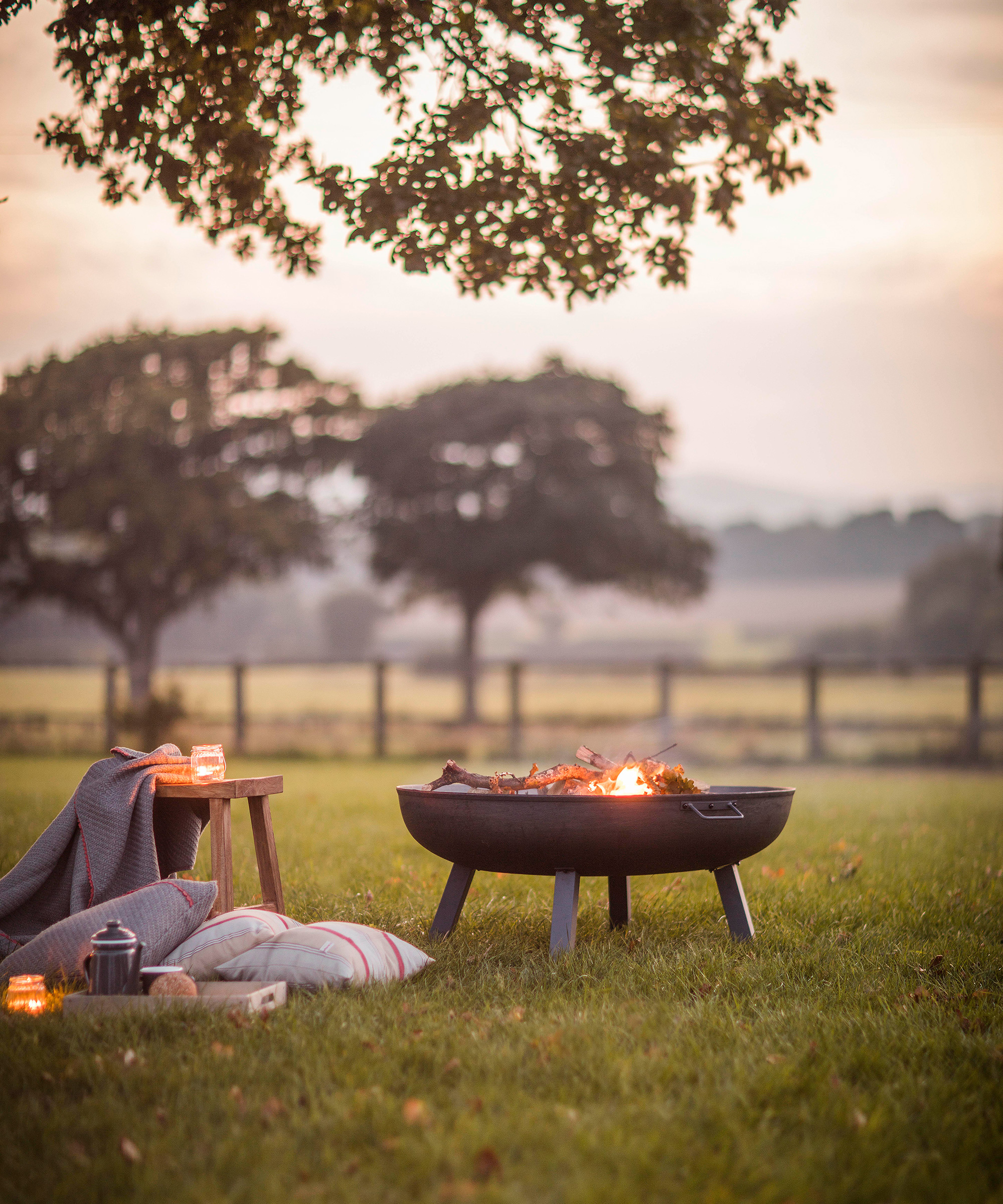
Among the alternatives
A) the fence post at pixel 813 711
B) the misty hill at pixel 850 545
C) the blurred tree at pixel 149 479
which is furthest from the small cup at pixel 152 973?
the misty hill at pixel 850 545

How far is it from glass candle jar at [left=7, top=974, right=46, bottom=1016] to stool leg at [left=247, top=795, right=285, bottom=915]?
101cm

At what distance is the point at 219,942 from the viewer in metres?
3.48

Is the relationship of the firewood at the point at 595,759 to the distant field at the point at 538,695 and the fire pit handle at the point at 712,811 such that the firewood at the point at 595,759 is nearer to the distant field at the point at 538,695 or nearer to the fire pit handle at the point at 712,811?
the fire pit handle at the point at 712,811

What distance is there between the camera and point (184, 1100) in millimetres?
2477

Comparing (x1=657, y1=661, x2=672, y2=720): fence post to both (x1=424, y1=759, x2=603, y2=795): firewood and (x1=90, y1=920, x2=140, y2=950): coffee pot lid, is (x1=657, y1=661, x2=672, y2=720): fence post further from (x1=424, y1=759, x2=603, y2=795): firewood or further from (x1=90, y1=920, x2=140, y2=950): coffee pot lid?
(x1=90, y1=920, x2=140, y2=950): coffee pot lid

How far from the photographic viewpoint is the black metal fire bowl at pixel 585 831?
3.56 metres

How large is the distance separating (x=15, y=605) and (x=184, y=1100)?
1600 centimetres

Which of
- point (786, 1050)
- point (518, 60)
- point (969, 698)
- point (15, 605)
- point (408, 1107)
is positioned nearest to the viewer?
point (408, 1107)

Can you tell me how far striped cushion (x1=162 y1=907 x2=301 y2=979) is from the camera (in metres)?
3.45

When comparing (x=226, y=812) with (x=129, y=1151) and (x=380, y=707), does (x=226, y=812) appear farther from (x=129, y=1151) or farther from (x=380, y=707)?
(x=380, y=707)

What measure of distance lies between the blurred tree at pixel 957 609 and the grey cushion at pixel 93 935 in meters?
19.3

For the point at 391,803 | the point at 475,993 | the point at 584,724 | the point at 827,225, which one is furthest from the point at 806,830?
the point at 584,724

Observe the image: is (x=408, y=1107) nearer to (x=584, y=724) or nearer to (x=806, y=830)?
(x=806, y=830)

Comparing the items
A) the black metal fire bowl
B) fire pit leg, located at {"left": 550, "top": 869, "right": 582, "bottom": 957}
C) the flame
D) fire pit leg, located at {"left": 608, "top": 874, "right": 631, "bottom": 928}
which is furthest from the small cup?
fire pit leg, located at {"left": 608, "top": 874, "right": 631, "bottom": 928}
